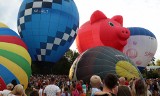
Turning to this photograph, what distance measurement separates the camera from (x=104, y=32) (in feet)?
59.3

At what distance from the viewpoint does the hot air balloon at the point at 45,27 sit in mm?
18234

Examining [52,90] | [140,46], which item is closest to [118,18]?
[140,46]

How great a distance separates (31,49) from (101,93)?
1554 cm

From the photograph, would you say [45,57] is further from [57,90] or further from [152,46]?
[57,90]

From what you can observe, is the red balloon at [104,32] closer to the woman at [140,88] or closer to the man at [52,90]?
the man at [52,90]

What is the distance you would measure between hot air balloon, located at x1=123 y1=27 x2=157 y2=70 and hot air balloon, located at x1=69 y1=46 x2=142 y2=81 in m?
8.55

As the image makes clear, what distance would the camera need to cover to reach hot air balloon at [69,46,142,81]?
1367 centimetres

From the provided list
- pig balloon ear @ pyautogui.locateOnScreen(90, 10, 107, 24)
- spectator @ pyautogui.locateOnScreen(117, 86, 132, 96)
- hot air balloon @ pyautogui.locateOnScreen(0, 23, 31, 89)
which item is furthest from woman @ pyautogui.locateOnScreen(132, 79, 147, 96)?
pig balloon ear @ pyautogui.locateOnScreen(90, 10, 107, 24)

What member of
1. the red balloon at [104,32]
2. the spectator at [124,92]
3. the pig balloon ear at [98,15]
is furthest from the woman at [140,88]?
the pig balloon ear at [98,15]

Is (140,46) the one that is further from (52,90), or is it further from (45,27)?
(52,90)

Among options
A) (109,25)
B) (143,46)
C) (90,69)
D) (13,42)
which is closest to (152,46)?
(143,46)

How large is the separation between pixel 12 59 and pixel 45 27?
7.83 metres

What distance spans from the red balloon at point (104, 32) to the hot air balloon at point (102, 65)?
3.47 m

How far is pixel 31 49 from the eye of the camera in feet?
60.9
